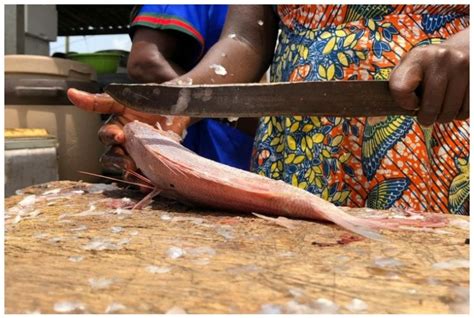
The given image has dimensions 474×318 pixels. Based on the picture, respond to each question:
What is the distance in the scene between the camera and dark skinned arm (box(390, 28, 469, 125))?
5.66ft

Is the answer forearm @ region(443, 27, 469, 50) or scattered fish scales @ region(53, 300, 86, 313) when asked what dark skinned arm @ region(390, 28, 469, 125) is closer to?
forearm @ region(443, 27, 469, 50)

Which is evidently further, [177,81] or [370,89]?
[177,81]

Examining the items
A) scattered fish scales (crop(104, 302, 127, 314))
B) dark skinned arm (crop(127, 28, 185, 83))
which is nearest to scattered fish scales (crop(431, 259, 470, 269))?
scattered fish scales (crop(104, 302, 127, 314))

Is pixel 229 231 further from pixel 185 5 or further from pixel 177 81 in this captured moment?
pixel 185 5

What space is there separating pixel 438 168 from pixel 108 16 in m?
7.62

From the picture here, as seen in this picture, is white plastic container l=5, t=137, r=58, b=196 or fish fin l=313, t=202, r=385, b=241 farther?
white plastic container l=5, t=137, r=58, b=196

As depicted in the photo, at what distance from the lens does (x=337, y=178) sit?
2232mm

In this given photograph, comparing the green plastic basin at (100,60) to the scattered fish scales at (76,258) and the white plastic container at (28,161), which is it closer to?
the white plastic container at (28,161)

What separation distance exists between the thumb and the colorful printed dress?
358 millimetres

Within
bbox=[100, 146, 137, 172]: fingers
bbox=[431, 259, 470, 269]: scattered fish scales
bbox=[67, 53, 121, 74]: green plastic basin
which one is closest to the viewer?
bbox=[431, 259, 470, 269]: scattered fish scales

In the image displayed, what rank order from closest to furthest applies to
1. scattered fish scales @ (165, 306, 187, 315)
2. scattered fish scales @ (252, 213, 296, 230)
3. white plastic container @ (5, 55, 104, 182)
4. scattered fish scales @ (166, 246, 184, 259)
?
scattered fish scales @ (165, 306, 187, 315), scattered fish scales @ (166, 246, 184, 259), scattered fish scales @ (252, 213, 296, 230), white plastic container @ (5, 55, 104, 182)

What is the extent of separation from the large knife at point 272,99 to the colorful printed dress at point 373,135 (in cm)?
32

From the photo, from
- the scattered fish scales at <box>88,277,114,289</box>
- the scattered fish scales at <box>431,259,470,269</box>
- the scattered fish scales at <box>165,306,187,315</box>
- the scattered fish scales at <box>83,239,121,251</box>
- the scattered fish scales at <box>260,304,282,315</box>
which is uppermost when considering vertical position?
the scattered fish scales at <box>431,259,470,269</box>

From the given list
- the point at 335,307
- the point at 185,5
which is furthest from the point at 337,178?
the point at 185,5
